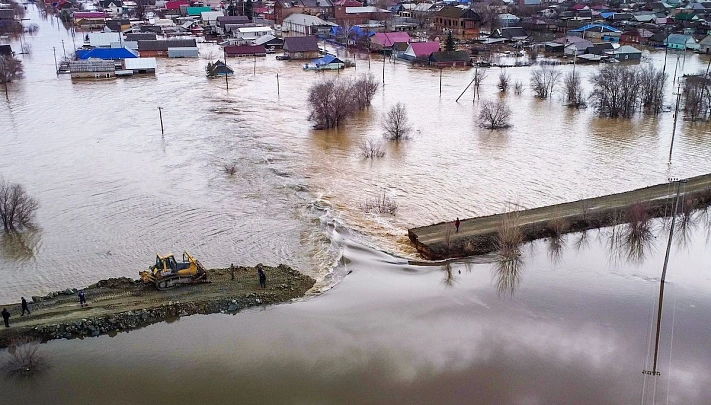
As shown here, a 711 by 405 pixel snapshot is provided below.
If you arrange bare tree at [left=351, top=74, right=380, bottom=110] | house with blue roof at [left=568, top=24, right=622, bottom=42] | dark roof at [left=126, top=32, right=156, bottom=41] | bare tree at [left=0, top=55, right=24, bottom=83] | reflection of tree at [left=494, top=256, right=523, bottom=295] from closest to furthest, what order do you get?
reflection of tree at [left=494, top=256, right=523, bottom=295], bare tree at [left=351, top=74, right=380, bottom=110], bare tree at [left=0, top=55, right=24, bottom=83], dark roof at [left=126, top=32, right=156, bottom=41], house with blue roof at [left=568, top=24, right=622, bottom=42]

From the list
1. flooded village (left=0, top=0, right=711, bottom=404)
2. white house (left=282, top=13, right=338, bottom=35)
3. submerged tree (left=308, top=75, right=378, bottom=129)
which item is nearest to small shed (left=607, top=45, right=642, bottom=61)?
flooded village (left=0, top=0, right=711, bottom=404)

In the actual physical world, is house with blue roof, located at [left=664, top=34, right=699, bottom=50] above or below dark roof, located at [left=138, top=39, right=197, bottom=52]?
below

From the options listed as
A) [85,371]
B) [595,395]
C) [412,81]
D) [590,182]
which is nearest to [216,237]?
[85,371]

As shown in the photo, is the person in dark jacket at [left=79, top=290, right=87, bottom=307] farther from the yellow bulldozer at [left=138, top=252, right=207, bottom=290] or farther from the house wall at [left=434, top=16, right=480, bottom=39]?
the house wall at [left=434, top=16, right=480, bottom=39]

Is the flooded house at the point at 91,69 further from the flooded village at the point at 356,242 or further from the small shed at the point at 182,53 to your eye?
the small shed at the point at 182,53

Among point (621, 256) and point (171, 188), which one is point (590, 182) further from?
point (171, 188)

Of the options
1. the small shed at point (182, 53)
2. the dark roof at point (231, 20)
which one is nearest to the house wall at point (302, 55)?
the small shed at point (182, 53)
